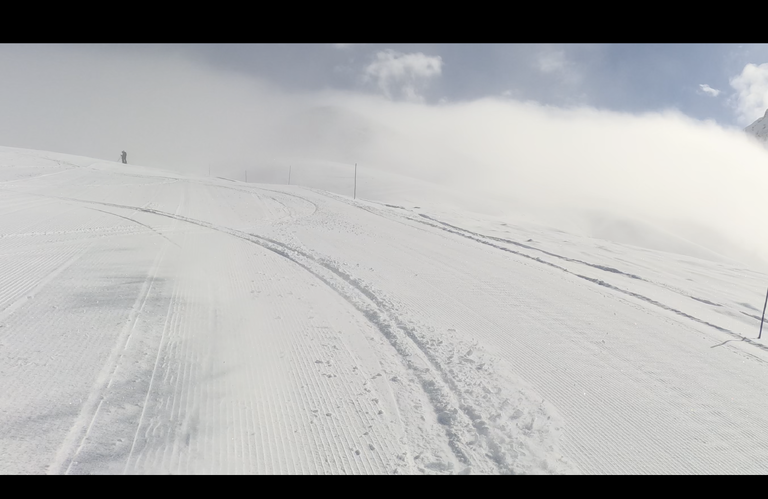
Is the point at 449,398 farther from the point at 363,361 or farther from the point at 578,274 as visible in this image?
the point at 578,274

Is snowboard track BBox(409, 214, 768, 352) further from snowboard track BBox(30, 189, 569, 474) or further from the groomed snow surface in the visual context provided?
snowboard track BBox(30, 189, 569, 474)

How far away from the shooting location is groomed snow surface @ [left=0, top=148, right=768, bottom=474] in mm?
3826

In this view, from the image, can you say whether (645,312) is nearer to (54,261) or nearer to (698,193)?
(54,261)

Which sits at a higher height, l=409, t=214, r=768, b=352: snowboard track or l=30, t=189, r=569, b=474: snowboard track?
l=409, t=214, r=768, b=352: snowboard track

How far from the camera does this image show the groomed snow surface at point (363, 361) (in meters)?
3.83

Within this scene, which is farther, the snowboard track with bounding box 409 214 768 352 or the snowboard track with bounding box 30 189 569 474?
the snowboard track with bounding box 409 214 768 352

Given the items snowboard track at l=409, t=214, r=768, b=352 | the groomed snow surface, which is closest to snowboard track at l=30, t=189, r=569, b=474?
the groomed snow surface

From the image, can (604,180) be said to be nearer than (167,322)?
No

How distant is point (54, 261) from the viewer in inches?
372
